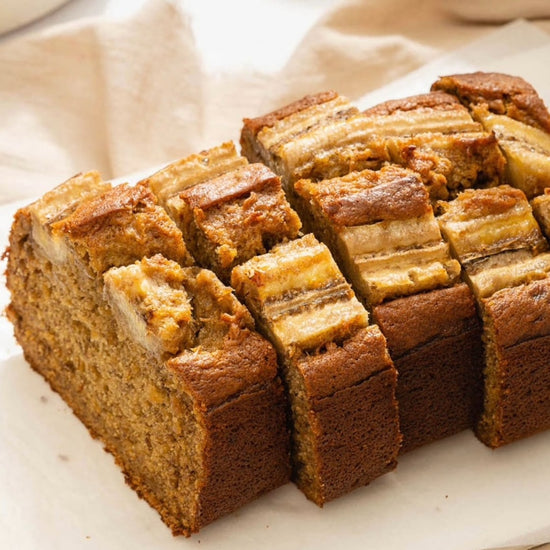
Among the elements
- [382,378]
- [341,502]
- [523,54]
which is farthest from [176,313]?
[523,54]

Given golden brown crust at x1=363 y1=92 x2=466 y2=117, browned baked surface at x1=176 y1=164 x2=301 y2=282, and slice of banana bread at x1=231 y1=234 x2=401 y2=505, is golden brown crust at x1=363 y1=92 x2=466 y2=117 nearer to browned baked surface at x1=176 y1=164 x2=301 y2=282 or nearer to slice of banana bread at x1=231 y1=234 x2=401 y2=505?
browned baked surface at x1=176 y1=164 x2=301 y2=282

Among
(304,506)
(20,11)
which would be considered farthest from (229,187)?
(20,11)

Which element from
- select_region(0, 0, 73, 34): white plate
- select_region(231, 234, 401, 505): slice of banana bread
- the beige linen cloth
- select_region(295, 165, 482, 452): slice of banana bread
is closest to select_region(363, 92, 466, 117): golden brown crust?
select_region(295, 165, 482, 452): slice of banana bread

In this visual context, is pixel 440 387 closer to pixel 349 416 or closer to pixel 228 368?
pixel 349 416

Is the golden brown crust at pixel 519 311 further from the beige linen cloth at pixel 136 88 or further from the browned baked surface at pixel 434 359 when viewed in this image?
the beige linen cloth at pixel 136 88

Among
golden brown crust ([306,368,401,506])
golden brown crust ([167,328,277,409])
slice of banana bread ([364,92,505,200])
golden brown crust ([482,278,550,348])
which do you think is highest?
slice of banana bread ([364,92,505,200])
